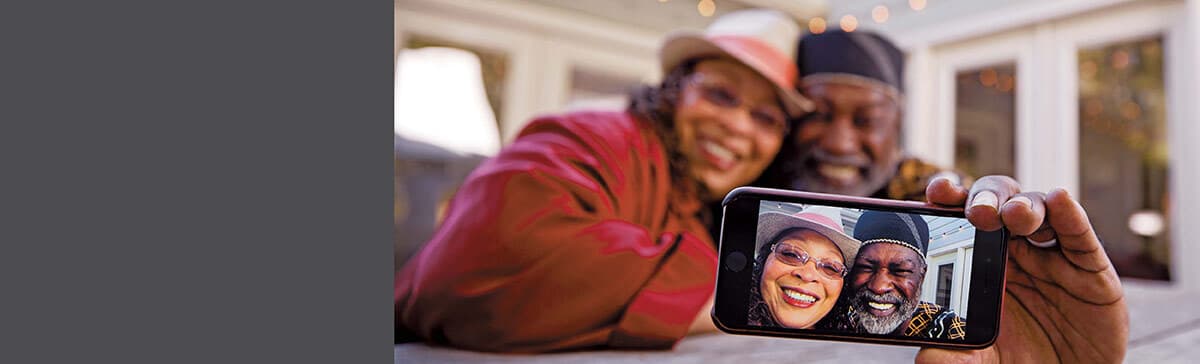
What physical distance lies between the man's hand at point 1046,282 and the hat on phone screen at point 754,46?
0.40 m

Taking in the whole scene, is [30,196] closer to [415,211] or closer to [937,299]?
[937,299]

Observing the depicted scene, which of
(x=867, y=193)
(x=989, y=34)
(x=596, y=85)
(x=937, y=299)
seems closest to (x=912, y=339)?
(x=937, y=299)

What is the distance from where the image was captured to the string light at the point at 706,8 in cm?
88

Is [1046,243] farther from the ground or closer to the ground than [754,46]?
closer to the ground

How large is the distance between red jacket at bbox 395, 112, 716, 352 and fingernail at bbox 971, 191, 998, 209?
0.24m

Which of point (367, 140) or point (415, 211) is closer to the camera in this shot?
point (367, 140)

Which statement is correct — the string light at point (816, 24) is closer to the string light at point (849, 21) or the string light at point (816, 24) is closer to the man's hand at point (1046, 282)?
the string light at point (849, 21)

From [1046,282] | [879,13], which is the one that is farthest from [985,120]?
[1046,282]

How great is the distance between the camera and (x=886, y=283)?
0.89ft

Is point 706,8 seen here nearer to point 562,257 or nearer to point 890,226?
point 562,257

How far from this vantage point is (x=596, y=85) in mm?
1146

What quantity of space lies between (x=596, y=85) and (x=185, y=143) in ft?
3.24

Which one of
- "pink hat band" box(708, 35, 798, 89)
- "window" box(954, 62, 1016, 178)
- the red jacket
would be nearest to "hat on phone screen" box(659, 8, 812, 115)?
"pink hat band" box(708, 35, 798, 89)

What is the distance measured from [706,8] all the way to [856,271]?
68 centimetres
